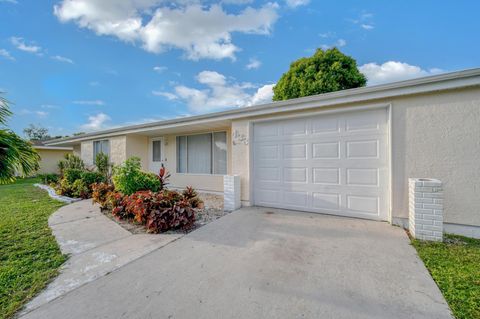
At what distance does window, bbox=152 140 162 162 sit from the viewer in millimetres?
9641

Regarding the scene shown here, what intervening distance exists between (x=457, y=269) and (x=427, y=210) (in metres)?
1.10

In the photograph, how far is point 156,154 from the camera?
9812 millimetres

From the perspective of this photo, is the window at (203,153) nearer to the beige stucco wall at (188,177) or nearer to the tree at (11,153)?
the beige stucco wall at (188,177)

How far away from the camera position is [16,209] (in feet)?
19.5

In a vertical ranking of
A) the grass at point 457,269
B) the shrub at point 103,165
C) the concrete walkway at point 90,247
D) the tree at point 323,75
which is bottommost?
the concrete walkway at point 90,247

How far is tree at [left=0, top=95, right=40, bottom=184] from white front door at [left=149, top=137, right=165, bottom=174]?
564 centimetres

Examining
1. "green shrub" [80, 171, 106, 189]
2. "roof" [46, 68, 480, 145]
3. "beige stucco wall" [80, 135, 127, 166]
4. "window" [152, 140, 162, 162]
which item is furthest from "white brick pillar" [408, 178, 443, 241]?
"beige stucco wall" [80, 135, 127, 166]

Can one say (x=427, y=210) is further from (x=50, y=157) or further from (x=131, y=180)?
(x=50, y=157)

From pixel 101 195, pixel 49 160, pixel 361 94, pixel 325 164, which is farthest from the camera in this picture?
pixel 49 160

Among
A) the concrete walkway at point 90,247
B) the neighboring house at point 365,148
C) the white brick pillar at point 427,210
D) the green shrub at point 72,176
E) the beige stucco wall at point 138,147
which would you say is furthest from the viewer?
the beige stucco wall at point 138,147

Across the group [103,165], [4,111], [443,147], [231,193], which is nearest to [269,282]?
[231,193]

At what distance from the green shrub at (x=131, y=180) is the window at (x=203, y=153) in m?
2.65

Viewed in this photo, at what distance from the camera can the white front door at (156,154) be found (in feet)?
31.2

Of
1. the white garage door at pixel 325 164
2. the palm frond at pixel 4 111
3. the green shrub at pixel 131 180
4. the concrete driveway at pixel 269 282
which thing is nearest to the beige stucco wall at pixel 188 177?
the white garage door at pixel 325 164
